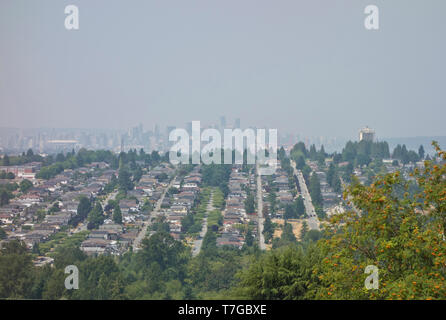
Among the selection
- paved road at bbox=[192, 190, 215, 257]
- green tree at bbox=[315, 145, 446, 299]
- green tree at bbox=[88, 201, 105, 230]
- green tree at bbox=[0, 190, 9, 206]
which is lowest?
paved road at bbox=[192, 190, 215, 257]

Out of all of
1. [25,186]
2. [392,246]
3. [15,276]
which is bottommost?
[15,276]

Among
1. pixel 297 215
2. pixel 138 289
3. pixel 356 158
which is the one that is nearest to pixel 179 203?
pixel 297 215

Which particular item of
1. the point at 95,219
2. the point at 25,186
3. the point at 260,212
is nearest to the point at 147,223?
the point at 95,219

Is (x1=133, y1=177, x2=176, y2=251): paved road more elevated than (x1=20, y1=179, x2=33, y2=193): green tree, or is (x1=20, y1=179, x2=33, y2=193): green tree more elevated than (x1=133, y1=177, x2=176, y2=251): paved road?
(x1=20, y1=179, x2=33, y2=193): green tree

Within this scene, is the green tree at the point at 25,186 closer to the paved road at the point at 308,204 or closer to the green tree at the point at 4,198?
the green tree at the point at 4,198

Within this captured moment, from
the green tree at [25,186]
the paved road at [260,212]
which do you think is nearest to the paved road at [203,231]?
the paved road at [260,212]

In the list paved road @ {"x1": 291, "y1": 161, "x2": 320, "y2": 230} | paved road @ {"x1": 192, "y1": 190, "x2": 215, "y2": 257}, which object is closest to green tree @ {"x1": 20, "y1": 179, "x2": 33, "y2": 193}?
paved road @ {"x1": 192, "y1": 190, "x2": 215, "y2": 257}

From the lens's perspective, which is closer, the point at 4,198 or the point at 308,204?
the point at 4,198

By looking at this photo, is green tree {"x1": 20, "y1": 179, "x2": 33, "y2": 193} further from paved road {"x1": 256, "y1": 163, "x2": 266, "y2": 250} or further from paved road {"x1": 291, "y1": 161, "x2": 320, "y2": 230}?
paved road {"x1": 291, "y1": 161, "x2": 320, "y2": 230}

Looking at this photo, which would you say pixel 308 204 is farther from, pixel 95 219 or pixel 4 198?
pixel 4 198
